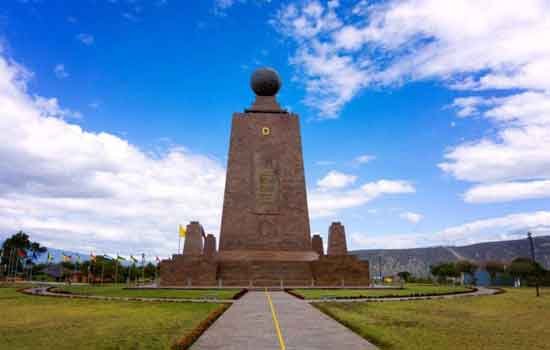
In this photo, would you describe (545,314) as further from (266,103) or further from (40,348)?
(266,103)

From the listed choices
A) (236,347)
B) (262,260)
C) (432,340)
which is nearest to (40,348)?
(236,347)

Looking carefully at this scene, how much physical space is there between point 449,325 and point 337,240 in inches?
1035

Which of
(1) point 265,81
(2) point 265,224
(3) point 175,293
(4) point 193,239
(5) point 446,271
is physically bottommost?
(3) point 175,293

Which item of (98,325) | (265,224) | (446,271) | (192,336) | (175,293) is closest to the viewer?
(192,336)

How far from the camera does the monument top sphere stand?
43.2 metres

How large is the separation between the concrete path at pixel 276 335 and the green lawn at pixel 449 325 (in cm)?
53

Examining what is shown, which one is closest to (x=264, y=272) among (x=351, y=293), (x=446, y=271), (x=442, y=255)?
(x=351, y=293)

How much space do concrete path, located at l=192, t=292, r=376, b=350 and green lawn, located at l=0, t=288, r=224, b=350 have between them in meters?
0.86

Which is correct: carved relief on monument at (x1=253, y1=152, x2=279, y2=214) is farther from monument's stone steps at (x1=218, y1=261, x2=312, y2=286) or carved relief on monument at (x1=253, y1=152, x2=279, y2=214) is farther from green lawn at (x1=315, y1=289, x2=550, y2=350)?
Result: green lawn at (x1=315, y1=289, x2=550, y2=350)

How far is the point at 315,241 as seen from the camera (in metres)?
41.8

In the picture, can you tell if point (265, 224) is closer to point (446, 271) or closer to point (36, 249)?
point (446, 271)

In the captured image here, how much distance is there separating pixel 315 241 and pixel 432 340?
3217 cm

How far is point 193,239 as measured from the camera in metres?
38.3

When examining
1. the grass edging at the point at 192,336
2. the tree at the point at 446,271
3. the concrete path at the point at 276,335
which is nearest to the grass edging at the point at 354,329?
the concrete path at the point at 276,335
